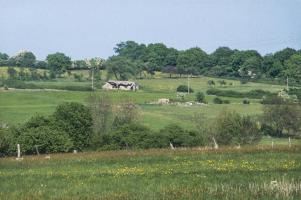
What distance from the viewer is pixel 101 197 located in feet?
56.3

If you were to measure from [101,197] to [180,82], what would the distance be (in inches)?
6826

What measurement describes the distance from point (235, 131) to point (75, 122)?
23.5 m

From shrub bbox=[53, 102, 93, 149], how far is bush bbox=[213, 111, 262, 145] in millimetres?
19298

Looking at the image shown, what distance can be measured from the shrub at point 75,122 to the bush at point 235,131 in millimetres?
19298

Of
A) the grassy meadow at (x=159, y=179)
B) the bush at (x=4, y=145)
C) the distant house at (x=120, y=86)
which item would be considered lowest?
the bush at (x=4, y=145)

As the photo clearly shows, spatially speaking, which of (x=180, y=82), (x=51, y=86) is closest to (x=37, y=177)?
(x=51, y=86)

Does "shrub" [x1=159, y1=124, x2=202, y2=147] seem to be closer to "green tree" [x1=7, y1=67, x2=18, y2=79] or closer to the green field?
the green field

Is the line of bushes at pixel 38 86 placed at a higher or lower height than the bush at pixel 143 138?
higher

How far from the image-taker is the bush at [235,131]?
8639 cm

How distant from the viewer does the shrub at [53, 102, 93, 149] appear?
7644cm

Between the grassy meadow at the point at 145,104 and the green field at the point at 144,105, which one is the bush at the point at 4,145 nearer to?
the grassy meadow at the point at 145,104

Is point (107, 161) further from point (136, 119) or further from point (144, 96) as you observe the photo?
point (144, 96)

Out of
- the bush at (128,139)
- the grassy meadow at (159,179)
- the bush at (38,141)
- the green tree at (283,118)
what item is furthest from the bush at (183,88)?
the grassy meadow at (159,179)

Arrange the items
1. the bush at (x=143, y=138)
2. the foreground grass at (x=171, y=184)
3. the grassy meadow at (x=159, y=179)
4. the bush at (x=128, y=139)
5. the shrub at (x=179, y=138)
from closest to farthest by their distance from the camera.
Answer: the foreground grass at (x=171, y=184)
the grassy meadow at (x=159, y=179)
the bush at (x=128, y=139)
the bush at (x=143, y=138)
the shrub at (x=179, y=138)
